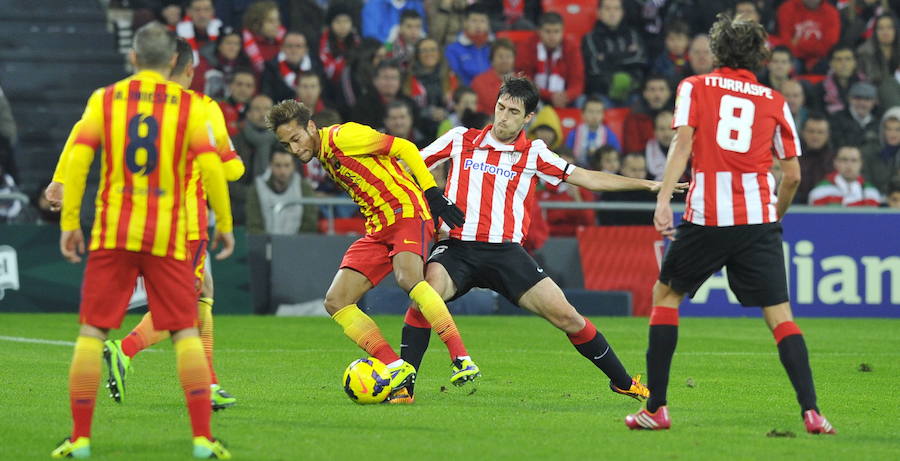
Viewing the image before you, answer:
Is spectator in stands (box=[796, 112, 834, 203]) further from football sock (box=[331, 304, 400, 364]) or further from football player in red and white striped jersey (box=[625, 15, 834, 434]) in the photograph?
football player in red and white striped jersey (box=[625, 15, 834, 434])

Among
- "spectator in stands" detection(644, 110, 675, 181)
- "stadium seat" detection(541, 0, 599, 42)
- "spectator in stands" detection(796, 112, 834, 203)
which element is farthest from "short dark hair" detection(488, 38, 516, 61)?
"spectator in stands" detection(796, 112, 834, 203)

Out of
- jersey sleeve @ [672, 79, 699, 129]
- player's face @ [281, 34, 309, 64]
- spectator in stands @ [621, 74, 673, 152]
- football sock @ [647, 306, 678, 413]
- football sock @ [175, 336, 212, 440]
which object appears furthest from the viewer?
player's face @ [281, 34, 309, 64]

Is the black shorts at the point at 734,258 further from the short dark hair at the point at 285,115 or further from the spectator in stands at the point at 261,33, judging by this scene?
the spectator in stands at the point at 261,33

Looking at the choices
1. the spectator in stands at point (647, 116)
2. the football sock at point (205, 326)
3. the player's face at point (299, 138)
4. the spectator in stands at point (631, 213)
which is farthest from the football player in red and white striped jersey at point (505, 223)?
the spectator in stands at point (647, 116)

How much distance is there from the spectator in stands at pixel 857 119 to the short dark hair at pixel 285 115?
11.2 metres

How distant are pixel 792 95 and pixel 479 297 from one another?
16.5 ft

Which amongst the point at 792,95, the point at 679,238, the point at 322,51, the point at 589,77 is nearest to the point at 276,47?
the point at 322,51

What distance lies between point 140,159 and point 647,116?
12373 millimetres

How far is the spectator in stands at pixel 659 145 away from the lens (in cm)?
1727

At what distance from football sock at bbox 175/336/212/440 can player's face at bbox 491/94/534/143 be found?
10.5 feet

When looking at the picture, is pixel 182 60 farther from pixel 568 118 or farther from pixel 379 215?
pixel 568 118

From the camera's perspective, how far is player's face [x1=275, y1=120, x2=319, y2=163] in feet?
28.3

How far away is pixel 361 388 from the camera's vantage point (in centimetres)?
852

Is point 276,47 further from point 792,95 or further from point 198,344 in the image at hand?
point 198,344
